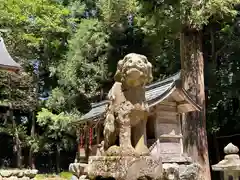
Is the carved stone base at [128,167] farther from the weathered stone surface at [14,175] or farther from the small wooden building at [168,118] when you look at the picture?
the weathered stone surface at [14,175]

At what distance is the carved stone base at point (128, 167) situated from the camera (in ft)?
15.4

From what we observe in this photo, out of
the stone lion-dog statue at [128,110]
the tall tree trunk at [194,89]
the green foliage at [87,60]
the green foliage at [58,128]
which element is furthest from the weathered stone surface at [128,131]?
the green foliage at [87,60]

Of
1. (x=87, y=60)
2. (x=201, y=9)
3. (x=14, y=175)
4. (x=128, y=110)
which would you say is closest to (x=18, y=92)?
(x=87, y=60)

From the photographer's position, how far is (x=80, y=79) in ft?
65.5

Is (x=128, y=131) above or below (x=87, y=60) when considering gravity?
below

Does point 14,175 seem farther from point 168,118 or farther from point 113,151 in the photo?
point 113,151

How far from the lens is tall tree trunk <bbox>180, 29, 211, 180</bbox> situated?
38.0 feet

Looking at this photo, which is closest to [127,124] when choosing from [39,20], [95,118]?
[95,118]

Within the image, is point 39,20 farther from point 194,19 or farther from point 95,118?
point 194,19

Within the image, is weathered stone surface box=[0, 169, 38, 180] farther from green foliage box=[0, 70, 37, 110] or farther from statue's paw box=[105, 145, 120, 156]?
statue's paw box=[105, 145, 120, 156]

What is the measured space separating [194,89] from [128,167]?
7.99 meters

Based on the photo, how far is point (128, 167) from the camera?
469cm

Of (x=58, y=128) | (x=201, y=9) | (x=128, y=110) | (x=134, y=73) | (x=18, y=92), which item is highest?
(x=201, y=9)

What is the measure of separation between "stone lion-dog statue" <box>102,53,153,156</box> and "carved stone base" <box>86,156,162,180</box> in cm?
13
